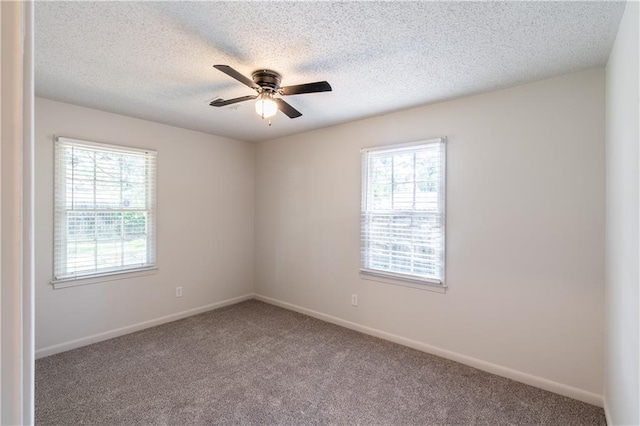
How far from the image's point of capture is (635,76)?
1415mm

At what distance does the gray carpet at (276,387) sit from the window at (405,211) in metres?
0.83

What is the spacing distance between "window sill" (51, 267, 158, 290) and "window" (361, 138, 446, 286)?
2.55 m

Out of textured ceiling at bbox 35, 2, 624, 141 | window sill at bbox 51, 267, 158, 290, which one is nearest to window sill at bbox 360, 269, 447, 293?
textured ceiling at bbox 35, 2, 624, 141

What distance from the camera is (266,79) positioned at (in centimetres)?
227

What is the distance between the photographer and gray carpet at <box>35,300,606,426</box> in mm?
2125

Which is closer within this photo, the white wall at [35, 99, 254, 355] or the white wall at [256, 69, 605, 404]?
the white wall at [256, 69, 605, 404]

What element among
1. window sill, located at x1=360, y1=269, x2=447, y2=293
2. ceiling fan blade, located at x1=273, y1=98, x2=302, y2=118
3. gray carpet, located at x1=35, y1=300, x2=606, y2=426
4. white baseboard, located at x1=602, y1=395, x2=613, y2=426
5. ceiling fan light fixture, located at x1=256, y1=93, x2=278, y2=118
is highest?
ceiling fan blade, located at x1=273, y1=98, x2=302, y2=118

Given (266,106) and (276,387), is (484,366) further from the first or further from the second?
(266,106)

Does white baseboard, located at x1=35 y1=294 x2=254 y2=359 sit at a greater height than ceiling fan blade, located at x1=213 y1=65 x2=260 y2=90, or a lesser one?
lesser

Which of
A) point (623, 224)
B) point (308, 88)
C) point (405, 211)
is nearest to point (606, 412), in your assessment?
point (623, 224)

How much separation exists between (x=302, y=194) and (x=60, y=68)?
264 cm

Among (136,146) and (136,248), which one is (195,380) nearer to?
(136,248)

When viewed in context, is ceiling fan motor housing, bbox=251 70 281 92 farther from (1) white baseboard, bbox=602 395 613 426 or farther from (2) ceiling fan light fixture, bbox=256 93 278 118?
(1) white baseboard, bbox=602 395 613 426

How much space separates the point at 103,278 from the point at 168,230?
835 mm
